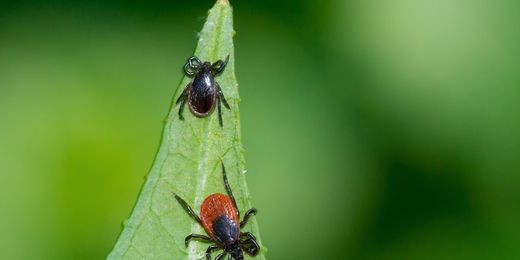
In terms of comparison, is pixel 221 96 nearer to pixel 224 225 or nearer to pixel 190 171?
pixel 190 171

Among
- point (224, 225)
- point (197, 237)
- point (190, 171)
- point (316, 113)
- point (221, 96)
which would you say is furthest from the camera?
point (316, 113)

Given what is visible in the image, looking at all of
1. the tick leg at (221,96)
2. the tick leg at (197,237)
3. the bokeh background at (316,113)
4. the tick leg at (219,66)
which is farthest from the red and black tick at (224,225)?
the bokeh background at (316,113)

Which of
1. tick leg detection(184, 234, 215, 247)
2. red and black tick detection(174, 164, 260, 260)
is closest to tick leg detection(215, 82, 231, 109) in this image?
red and black tick detection(174, 164, 260, 260)

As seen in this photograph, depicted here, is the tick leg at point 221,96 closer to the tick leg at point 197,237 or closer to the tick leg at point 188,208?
the tick leg at point 188,208

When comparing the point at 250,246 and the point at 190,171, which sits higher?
the point at 190,171

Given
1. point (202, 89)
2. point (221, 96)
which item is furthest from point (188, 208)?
point (202, 89)

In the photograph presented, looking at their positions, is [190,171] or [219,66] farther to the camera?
[219,66]
